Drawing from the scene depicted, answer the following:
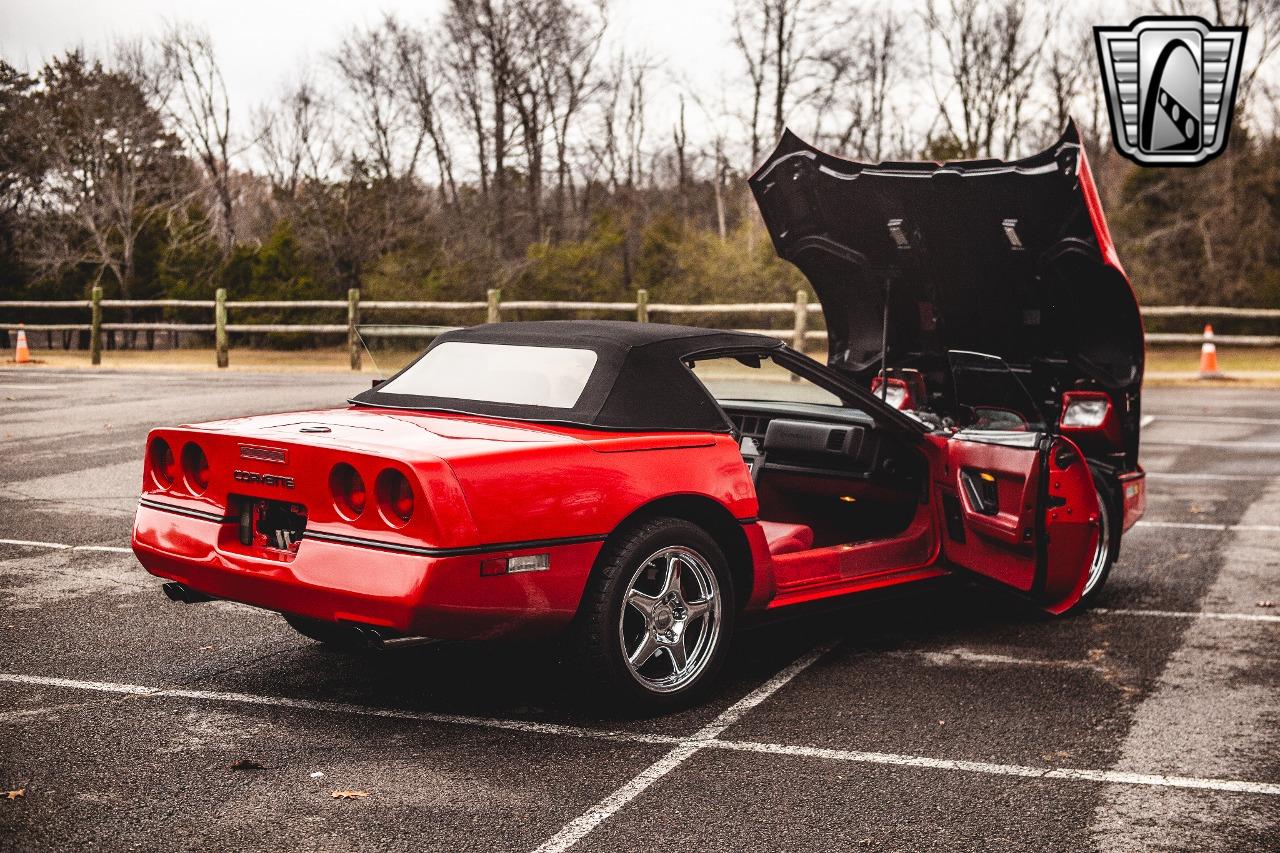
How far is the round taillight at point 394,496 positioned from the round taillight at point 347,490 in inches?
3.7

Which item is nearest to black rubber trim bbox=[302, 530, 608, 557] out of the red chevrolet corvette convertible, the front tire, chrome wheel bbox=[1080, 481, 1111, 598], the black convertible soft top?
the red chevrolet corvette convertible

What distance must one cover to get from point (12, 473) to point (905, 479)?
7120 mm

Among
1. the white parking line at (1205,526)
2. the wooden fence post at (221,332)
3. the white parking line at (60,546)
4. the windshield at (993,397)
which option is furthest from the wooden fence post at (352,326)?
the windshield at (993,397)

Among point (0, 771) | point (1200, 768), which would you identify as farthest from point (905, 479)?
point (0, 771)

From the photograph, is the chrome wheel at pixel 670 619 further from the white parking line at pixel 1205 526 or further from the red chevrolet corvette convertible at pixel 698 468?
the white parking line at pixel 1205 526

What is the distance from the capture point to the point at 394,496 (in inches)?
162

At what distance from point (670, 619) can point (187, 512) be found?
167 centimetres

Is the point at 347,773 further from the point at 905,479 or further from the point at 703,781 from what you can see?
the point at 905,479

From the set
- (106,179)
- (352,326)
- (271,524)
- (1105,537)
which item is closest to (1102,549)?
(1105,537)

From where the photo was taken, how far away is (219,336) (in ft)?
80.5

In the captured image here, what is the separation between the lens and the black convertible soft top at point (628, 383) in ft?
15.3

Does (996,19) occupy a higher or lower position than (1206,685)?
higher

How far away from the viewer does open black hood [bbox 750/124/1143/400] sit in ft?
21.0

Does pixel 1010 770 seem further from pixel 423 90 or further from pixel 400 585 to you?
pixel 423 90
